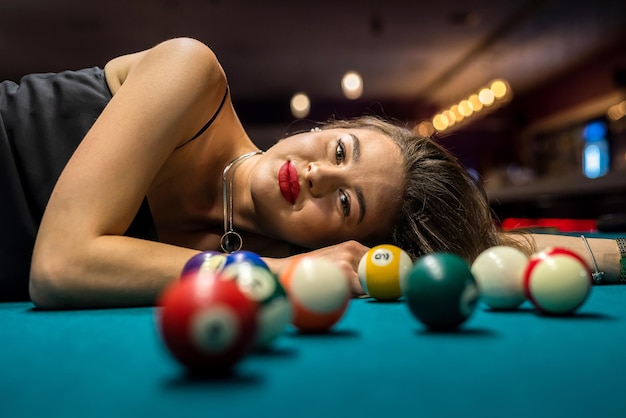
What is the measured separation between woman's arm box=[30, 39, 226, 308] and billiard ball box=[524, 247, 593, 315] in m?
0.92

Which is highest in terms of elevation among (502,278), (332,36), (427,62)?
(427,62)

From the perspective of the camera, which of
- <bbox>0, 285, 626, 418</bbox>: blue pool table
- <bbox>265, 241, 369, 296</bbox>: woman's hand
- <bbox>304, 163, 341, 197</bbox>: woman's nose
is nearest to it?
<bbox>0, 285, 626, 418</bbox>: blue pool table

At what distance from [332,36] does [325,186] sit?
876cm

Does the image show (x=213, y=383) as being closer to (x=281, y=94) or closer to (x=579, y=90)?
(x=579, y=90)

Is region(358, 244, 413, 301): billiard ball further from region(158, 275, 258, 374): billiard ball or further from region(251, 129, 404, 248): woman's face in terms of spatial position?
region(158, 275, 258, 374): billiard ball

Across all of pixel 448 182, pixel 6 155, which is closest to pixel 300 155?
pixel 448 182

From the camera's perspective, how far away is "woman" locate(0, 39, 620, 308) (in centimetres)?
172

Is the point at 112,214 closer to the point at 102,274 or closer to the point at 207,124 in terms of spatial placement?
the point at 102,274

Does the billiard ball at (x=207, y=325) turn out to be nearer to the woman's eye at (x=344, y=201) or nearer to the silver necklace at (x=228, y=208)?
the woman's eye at (x=344, y=201)

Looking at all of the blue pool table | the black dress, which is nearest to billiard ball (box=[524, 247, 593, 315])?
the blue pool table

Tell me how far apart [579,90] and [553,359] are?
42.7 feet

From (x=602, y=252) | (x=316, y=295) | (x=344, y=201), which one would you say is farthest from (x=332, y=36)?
(x=316, y=295)

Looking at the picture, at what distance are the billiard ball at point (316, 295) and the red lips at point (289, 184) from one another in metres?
0.78

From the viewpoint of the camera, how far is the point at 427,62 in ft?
40.5
